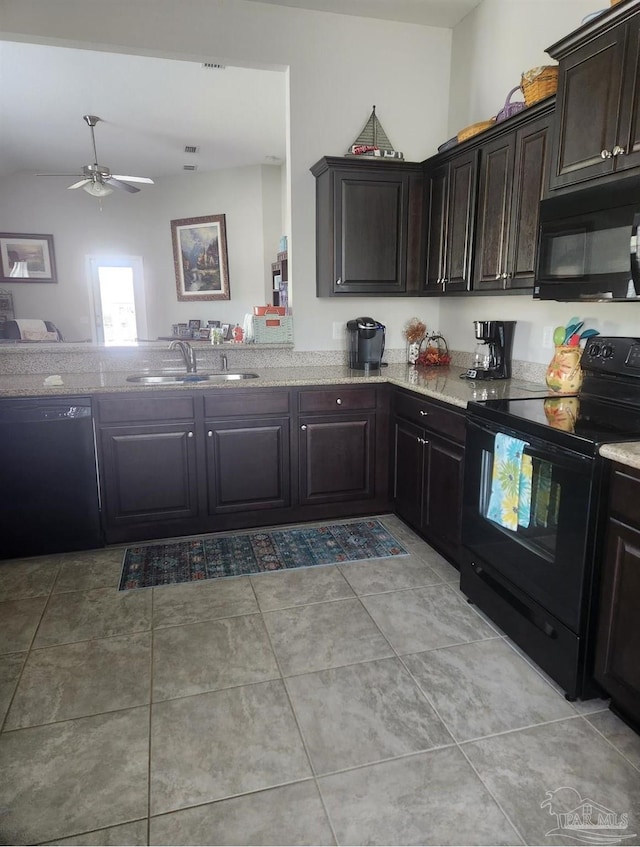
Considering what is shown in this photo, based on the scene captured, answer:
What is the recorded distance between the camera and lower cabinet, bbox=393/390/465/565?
262 centimetres

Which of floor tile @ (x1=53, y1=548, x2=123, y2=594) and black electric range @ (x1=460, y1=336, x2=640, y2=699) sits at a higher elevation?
black electric range @ (x1=460, y1=336, x2=640, y2=699)

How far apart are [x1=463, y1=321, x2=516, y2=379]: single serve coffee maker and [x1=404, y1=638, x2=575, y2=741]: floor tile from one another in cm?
140

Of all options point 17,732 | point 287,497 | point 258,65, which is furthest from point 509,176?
point 17,732


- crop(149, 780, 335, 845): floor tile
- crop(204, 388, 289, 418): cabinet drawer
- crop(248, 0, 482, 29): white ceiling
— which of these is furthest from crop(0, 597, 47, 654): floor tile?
crop(248, 0, 482, 29): white ceiling

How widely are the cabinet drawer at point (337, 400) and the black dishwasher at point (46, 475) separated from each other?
116 cm

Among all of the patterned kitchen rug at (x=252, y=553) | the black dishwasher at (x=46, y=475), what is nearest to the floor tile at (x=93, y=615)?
the patterned kitchen rug at (x=252, y=553)

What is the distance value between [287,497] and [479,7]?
10.1 feet

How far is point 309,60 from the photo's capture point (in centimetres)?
332

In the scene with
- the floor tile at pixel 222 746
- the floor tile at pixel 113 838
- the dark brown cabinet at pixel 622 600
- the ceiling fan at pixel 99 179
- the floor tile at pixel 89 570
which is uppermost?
the ceiling fan at pixel 99 179

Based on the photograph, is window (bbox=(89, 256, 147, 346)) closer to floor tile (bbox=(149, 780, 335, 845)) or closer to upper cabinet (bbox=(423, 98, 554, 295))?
upper cabinet (bbox=(423, 98, 554, 295))

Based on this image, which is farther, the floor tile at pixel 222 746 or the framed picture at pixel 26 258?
the framed picture at pixel 26 258

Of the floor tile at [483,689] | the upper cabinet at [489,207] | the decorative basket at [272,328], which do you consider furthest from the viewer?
the decorative basket at [272,328]

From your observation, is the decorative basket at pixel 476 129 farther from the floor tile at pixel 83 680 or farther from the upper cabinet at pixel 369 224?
the floor tile at pixel 83 680

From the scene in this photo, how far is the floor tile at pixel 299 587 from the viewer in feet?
8.19
